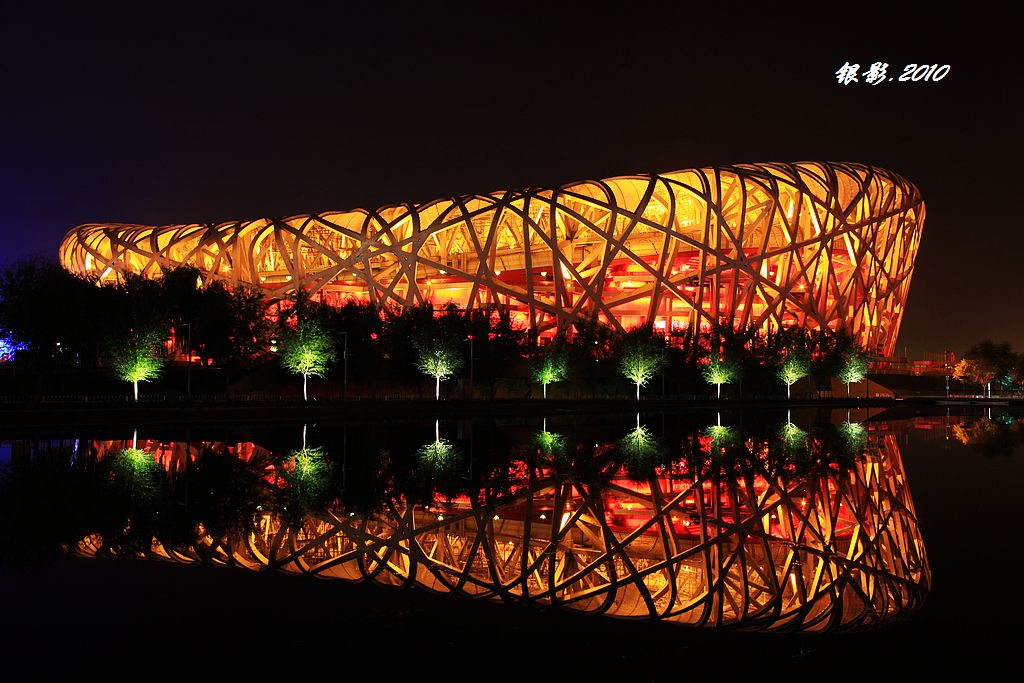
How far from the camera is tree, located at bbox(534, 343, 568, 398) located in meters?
53.0

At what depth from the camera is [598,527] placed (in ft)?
33.6

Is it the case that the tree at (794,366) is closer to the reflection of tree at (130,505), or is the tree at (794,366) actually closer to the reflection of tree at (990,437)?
the reflection of tree at (990,437)

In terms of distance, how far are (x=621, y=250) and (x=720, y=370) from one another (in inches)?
476

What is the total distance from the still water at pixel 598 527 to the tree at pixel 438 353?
92.2 ft

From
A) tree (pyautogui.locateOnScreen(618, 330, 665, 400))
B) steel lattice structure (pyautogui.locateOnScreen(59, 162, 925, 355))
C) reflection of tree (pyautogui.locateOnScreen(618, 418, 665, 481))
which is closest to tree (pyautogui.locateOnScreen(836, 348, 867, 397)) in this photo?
steel lattice structure (pyautogui.locateOnScreen(59, 162, 925, 355))

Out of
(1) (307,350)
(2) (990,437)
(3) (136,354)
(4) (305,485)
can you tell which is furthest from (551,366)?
(4) (305,485)

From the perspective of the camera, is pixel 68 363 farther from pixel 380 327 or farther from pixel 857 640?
pixel 857 640

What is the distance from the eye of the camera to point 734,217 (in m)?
71.1

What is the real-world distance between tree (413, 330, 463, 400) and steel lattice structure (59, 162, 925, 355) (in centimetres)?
1677

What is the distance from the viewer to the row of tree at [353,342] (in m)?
40.3

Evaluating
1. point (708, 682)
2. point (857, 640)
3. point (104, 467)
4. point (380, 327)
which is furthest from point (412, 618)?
point (380, 327)

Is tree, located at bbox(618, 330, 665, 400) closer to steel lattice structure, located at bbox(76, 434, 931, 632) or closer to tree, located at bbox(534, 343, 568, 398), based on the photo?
tree, located at bbox(534, 343, 568, 398)

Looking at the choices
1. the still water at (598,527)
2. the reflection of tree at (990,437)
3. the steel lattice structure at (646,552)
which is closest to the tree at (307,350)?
the still water at (598,527)

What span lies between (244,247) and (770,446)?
61.1 metres
